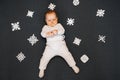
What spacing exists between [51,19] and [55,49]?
0.95ft

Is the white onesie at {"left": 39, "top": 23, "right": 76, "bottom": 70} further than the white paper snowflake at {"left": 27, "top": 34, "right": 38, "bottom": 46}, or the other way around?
the white paper snowflake at {"left": 27, "top": 34, "right": 38, "bottom": 46}

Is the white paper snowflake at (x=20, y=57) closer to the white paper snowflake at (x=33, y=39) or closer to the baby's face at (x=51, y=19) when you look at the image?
the white paper snowflake at (x=33, y=39)

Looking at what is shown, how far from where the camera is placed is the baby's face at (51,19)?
7.83 ft

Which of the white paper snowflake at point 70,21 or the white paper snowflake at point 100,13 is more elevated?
the white paper snowflake at point 100,13

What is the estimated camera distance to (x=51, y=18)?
94.1 inches

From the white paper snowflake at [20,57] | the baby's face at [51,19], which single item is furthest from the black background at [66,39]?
the baby's face at [51,19]

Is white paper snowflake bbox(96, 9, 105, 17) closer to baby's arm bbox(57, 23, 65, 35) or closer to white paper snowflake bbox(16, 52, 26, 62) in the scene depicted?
baby's arm bbox(57, 23, 65, 35)

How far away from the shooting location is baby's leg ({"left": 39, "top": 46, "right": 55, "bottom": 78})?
2.41m

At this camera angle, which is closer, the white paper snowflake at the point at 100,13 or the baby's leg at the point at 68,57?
the baby's leg at the point at 68,57

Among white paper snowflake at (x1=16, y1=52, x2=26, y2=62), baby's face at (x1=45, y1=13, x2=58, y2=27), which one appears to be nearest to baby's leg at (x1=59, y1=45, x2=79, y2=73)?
baby's face at (x1=45, y1=13, x2=58, y2=27)

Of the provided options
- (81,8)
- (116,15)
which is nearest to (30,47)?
(81,8)

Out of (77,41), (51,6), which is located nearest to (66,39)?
(77,41)

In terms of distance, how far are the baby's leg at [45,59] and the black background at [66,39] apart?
57 mm

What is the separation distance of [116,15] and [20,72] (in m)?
1.11
